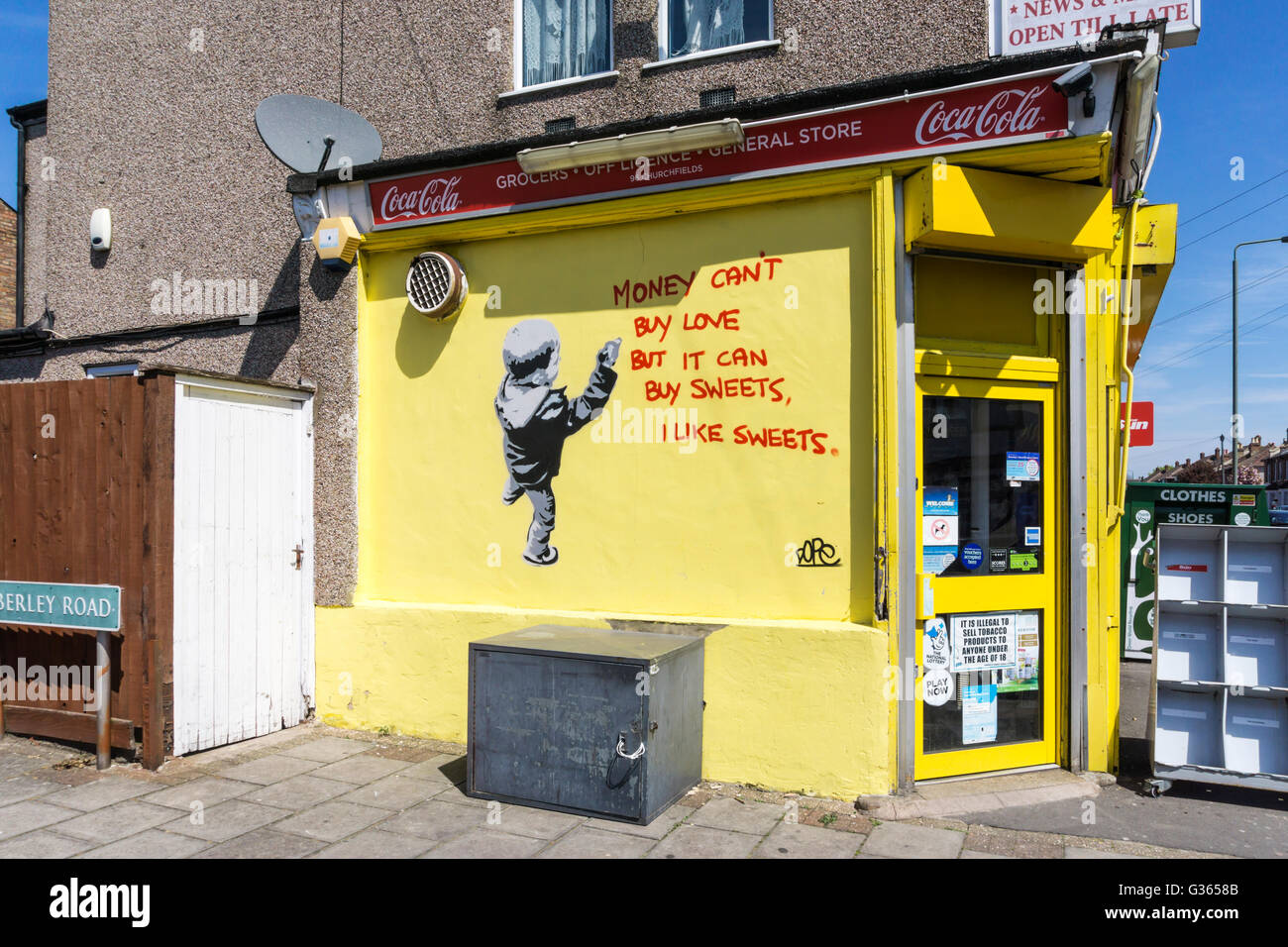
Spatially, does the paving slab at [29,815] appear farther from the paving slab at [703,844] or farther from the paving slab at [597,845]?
the paving slab at [703,844]

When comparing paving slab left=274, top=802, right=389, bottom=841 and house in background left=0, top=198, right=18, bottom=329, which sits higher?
house in background left=0, top=198, right=18, bottom=329

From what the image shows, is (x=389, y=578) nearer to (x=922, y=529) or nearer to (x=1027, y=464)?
(x=922, y=529)

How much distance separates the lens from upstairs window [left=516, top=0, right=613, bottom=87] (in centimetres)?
697

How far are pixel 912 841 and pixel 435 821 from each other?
2.49m

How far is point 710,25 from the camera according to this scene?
659 centimetres

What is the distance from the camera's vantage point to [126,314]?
8.95 m

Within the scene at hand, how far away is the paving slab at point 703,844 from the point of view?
4.38 m

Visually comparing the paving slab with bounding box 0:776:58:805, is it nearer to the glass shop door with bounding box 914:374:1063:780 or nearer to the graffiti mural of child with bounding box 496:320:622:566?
the graffiti mural of child with bounding box 496:320:622:566

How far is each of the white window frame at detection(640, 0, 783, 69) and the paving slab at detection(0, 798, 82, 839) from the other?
6.04 meters

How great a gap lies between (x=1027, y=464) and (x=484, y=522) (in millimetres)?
3626

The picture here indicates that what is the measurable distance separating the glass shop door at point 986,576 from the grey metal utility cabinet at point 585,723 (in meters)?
1.48

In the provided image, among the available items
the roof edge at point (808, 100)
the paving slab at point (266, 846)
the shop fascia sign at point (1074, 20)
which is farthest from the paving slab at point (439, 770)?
the shop fascia sign at point (1074, 20)

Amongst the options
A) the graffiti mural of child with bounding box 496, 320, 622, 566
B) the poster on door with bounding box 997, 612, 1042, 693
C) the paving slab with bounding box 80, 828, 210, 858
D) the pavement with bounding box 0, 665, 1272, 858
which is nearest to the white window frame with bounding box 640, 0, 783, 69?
the graffiti mural of child with bounding box 496, 320, 622, 566

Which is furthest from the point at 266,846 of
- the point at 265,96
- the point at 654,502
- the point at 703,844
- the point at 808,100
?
the point at 265,96
